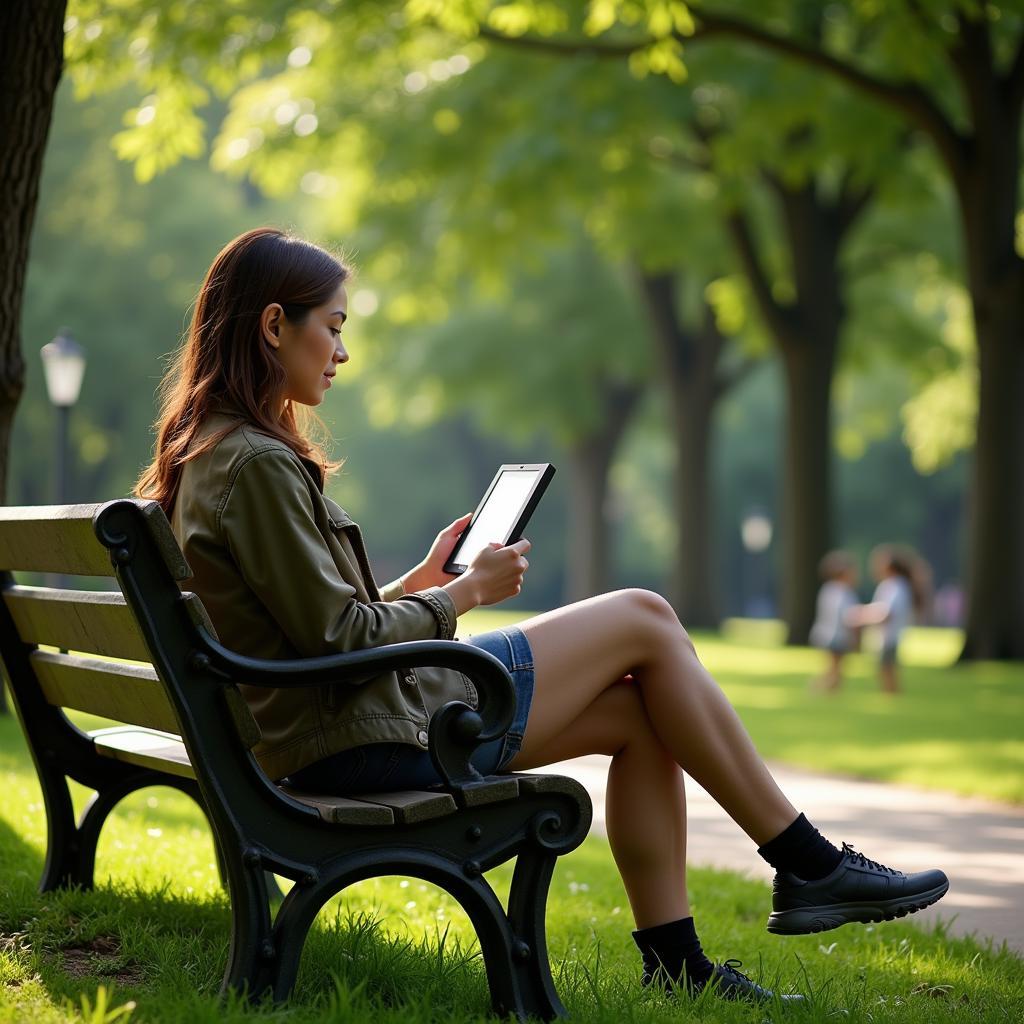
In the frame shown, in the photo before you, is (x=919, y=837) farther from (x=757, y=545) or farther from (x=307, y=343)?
(x=757, y=545)

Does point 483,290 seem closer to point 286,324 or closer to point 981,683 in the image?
point 981,683

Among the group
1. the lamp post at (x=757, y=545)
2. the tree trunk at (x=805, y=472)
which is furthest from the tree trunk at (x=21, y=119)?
the lamp post at (x=757, y=545)

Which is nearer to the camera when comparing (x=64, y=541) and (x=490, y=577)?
(x=64, y=541)

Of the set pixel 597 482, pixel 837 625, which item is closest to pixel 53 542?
pixel 837 625

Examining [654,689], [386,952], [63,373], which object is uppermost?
[63,373]

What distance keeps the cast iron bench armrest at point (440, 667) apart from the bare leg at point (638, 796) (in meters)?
0.40

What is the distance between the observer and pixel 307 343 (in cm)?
360

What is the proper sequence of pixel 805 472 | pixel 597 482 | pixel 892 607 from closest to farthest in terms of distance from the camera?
pixel 892 607
pixel 805 472
pixel 597 482

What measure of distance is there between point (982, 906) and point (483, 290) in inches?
645

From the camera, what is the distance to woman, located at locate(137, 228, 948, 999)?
330 cm

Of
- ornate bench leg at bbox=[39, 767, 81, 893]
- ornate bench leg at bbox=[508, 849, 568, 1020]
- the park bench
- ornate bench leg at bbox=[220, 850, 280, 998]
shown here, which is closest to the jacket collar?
the park bench

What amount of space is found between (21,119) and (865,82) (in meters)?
11.5

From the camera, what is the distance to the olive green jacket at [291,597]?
10.7 feet

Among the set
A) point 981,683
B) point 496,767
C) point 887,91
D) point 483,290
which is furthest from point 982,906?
point 483,290
